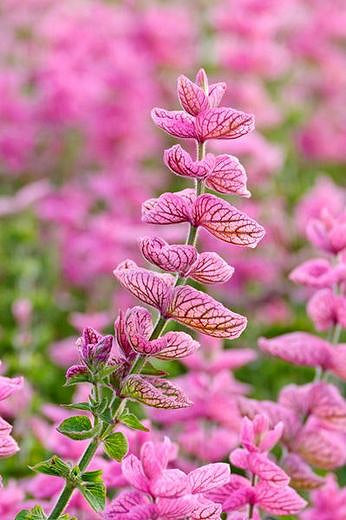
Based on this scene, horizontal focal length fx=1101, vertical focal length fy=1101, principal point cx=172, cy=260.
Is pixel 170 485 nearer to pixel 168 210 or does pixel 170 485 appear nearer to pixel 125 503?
pixel 125 503

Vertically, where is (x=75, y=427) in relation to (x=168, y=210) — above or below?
below

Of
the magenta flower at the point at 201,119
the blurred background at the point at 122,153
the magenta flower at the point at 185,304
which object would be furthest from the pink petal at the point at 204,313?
the blurred background at the point at 122,153

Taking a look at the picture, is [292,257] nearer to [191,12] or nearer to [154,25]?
[154,25]

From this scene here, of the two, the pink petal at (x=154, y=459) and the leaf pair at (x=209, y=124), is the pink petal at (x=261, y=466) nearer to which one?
the pink petal at (x=154, y=459)

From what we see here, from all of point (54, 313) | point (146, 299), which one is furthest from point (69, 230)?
point (146, 299)

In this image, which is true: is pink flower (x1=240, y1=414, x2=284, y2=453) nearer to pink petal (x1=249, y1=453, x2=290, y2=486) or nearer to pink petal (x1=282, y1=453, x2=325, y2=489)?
pink petal (x1=249, y1=453, x2=290, y2=486)

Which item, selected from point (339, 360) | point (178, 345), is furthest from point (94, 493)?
point (339, 360)
